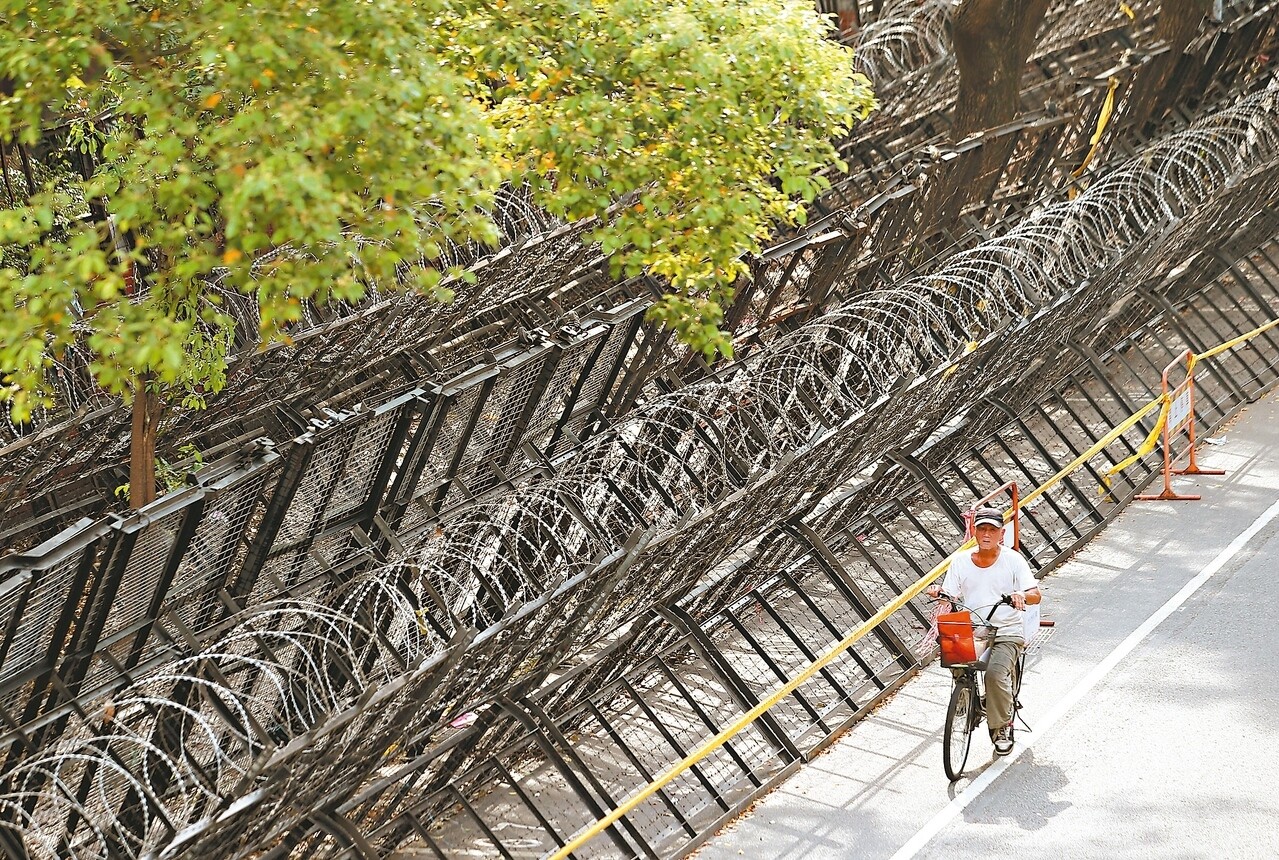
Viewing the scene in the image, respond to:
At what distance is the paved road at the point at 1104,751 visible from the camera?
8.86 meters

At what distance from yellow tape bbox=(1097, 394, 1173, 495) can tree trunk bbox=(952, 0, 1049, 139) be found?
4.06 meters

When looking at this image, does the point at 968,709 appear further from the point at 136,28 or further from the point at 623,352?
the point at 136,28

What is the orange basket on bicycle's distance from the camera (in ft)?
30.1

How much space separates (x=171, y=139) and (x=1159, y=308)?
11.0 meters

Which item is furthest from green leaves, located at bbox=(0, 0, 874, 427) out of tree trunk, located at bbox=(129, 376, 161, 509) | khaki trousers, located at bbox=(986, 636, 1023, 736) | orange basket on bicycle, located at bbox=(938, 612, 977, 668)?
khaki trousers, located at bbox=(986, 636, 1023, 736)

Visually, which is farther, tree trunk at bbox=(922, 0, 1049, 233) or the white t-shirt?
tree trunk at bbox=(922, 0, 1049, 233)

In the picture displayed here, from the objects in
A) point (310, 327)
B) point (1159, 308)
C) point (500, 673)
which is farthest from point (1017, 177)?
point (500, 673)

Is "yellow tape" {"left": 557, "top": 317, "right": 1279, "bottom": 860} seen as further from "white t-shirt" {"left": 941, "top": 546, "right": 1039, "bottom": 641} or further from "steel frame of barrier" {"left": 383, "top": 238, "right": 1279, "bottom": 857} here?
"white t-shirt" {"left": 941, "top": 546, "right": 1039, "bottom": 641}

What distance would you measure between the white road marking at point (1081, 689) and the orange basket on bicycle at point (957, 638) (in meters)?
0.76

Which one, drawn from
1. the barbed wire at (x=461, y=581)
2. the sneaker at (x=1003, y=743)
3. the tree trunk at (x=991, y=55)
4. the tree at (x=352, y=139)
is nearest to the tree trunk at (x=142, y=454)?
the tree at (x=352, y=139)

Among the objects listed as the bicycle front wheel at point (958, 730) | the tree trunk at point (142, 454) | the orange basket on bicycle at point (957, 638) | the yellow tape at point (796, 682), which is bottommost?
the bicycle front wheel at point (958, 730)

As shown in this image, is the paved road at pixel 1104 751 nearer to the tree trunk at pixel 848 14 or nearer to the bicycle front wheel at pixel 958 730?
the bicycle front wheel at pixel 958 730

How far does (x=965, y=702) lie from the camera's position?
9414 mm

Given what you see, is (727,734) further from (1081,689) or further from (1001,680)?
(1081,689)
